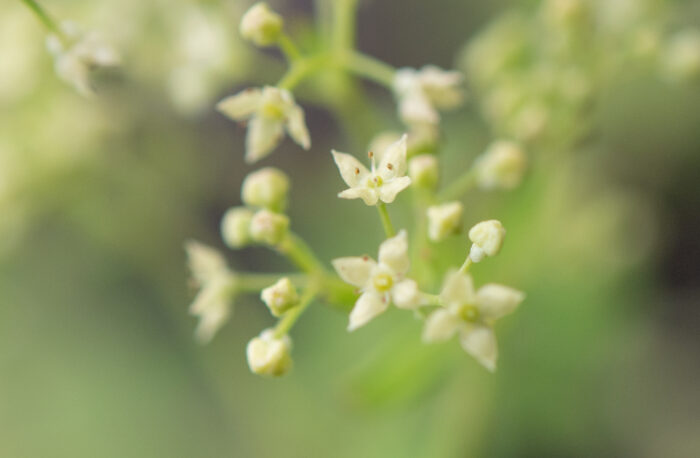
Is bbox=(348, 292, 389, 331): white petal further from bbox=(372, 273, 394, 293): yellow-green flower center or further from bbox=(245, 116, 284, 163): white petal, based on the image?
bbox=(245, 116, 284, 163): white petal

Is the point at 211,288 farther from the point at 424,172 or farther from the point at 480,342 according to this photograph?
the point at 480,342

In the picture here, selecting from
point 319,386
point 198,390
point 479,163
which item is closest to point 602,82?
point 479,163

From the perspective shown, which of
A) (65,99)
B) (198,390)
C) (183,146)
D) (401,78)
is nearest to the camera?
(401,78)

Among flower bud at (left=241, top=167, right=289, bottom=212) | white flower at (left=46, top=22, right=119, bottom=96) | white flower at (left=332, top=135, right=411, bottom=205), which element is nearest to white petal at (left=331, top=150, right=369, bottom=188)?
white flower at (left=332, top=135, right=411, bottom=205)

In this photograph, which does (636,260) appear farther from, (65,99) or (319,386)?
(65,99)

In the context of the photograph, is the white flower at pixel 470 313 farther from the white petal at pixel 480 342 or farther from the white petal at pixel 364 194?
the white petal at pixel 364 194

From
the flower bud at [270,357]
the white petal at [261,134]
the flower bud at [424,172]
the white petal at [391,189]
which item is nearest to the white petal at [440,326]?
the white petal at [391,189]

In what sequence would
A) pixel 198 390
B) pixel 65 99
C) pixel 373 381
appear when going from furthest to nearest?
pixel 198 390 → pixel 65 99 → pixel 373 381
